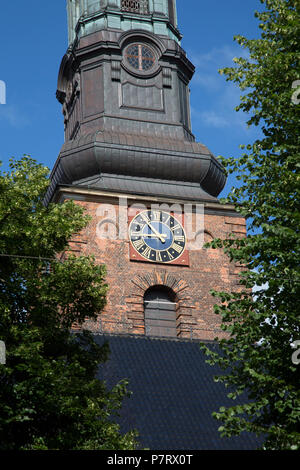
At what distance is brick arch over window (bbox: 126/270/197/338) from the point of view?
33.9m

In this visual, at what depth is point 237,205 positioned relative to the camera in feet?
67.4

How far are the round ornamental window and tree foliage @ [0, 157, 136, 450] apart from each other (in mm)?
16766

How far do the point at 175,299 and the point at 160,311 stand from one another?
549mm

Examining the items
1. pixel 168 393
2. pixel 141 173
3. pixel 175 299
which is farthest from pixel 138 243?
pixel 168 393

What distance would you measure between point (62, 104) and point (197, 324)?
10631 mm

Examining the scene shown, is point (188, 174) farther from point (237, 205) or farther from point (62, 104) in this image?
point (237, 205)

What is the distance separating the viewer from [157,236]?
35344 millimetres

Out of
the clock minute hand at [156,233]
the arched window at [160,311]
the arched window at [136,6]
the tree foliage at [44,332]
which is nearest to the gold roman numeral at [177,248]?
the clock minute hand at [156,233]

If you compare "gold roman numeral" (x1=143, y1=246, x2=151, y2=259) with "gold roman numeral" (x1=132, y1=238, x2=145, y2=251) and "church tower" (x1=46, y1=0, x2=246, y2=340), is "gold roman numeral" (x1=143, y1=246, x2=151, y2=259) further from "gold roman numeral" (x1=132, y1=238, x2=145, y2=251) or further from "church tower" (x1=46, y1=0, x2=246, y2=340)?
"gold roman numeral" (x1=132, y1=238, x2=145, y2=251)

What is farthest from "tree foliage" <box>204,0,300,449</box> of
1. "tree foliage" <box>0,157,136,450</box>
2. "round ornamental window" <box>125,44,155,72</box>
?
"round ornamental window" <box>125,44,155,72</box>

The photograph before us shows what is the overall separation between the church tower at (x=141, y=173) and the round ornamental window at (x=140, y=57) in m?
0.03

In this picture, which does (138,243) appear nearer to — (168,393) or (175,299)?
(175,299)

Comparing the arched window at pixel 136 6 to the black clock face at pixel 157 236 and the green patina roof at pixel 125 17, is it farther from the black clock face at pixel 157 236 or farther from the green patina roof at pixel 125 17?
the black clock face at pixel 157 236

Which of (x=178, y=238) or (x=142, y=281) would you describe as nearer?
(x=142, y=281)
